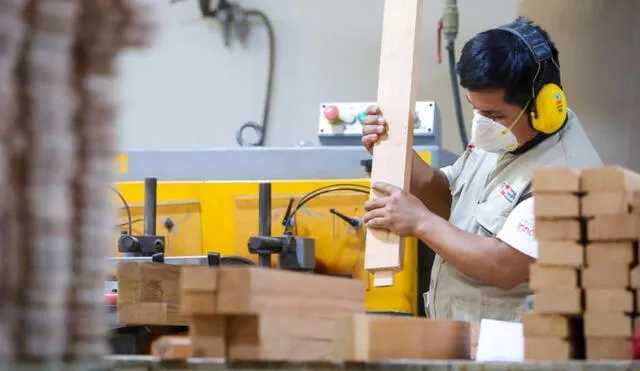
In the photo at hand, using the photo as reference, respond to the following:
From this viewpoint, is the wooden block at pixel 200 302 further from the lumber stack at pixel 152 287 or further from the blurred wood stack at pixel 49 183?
the lumber stack at pixel 152 287

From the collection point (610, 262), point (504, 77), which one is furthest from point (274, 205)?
point (610, 262)

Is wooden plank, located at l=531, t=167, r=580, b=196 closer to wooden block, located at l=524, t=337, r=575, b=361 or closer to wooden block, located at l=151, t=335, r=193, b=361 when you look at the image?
wooden block, located at l=524, t=337, r=575, b=361

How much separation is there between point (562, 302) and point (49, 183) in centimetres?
76

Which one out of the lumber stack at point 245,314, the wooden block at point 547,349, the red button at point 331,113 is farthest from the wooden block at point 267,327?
the red button at point 331,113

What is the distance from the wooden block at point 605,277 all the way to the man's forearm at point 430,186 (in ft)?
3.82

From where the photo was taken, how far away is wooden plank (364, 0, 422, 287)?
2064 millimetres

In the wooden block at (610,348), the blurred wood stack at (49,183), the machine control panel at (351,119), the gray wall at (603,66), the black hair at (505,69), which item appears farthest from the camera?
the gray wall at (603,66)

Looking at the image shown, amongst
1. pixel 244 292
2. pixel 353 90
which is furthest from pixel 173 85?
pixel 244 292

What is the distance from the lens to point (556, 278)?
1307 mm

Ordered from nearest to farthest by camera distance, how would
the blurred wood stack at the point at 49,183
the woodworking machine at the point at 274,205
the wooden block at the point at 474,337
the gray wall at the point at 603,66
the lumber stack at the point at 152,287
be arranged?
the blurred wood stack at the point at 49,183
the wooden block at the point at 474,337
the lumber stack at the point at 152,287
the woodworking machine at the point at 274,205
the gray wall at the point at 603,66

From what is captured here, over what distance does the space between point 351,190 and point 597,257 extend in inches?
57.3

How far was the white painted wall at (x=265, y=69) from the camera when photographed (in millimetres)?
3771

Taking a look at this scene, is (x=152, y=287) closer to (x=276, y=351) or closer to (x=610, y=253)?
(x=276, y=351)

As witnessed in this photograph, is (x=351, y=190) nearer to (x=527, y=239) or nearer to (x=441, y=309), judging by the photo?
(x=441, y=309)
